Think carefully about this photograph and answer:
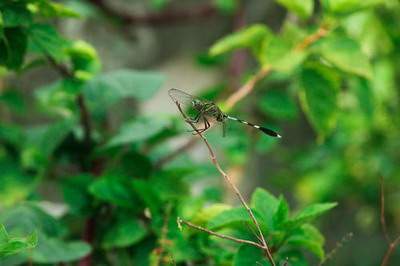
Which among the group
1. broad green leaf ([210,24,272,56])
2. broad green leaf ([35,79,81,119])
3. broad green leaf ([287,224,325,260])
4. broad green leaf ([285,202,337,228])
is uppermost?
broad green leaf ([210,24,272,56])

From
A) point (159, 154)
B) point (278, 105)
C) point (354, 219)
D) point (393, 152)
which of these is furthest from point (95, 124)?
point (354, 219)

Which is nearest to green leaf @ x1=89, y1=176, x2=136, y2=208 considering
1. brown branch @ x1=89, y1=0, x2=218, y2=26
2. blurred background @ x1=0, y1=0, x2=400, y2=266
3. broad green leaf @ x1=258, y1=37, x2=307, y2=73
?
blurred background @ x1=0, y1=0, x2=400, y2=266

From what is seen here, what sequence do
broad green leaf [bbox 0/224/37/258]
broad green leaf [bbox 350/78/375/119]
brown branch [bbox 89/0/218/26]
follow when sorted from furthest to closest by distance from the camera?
1. brown branch [bbox 89/0/218/26]
2. broad green leaf [bbox 350/78/375/119]
3. broad green leaf [bbox 0/224/37/258]

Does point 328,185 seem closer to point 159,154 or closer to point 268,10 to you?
point 268,10

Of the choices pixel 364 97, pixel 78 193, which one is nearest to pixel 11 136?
pixel 78 193

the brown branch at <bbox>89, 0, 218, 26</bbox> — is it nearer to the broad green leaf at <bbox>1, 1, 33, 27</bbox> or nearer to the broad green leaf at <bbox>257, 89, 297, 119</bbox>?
the broad green leaf at <bbox>257, 89, 297, 119</bbox>

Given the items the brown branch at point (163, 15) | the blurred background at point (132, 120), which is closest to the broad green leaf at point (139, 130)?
the blurred background at point (132, 120)
